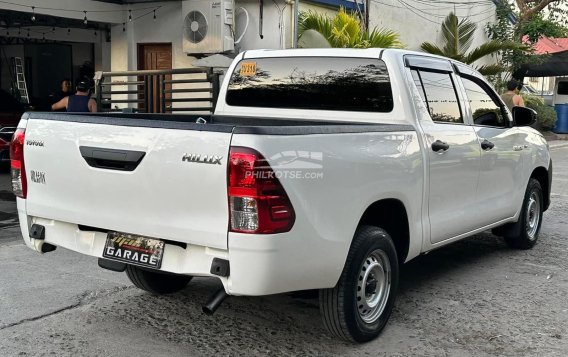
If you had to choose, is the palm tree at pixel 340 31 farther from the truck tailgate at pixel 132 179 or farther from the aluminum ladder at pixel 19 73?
the aluminum ladder at pixel 19 73

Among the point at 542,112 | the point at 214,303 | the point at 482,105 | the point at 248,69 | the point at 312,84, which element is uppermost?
the point at 248,69

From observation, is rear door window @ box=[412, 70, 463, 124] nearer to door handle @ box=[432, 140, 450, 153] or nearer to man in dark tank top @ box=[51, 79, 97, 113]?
door handle @ box=[432, 140, 450, 153]

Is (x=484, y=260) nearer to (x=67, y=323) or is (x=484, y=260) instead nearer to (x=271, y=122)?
(x=271, y=122)

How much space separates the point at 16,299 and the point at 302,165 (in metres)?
2.82

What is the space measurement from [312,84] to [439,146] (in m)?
1.10

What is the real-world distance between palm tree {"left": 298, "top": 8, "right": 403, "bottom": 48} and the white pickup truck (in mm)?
7498

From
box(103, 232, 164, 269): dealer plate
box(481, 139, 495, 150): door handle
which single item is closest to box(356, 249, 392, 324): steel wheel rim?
box(103, 232, 164, 269): dealer plate

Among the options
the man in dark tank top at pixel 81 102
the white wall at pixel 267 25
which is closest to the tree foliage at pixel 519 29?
the white wall at pixel 267 25

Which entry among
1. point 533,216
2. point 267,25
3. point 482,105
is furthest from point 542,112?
point 482,105

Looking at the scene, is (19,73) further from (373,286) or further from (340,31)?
(373,286)

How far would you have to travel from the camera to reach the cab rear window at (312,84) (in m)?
4.76

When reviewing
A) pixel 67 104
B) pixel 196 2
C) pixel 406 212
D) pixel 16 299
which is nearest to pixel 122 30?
pixel 196 2

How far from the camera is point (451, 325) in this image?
4504 mm

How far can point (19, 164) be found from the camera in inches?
165
